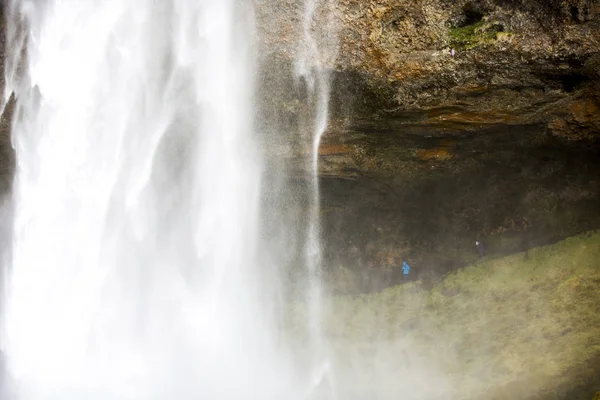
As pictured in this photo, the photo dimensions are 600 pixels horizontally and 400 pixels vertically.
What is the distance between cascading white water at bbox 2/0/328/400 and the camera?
7.82 meters

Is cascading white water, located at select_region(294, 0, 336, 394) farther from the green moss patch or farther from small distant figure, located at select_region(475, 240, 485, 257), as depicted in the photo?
small distant figure, located at select_region(475, 240, 485, 257)

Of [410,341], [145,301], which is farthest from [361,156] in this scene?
[145,301]

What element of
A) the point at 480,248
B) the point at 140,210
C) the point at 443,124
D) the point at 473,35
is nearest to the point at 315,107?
the point at 443,124

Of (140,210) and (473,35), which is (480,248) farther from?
(140,210)

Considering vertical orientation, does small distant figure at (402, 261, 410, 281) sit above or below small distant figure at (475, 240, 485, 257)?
below

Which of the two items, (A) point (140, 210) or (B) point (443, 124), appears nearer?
(B) point (443, 124)

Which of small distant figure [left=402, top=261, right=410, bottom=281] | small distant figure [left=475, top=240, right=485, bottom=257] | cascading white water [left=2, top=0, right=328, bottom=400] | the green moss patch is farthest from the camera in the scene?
small distant figure [left=402, top=261, right=410, bottom=281]

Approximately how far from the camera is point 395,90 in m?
7.08

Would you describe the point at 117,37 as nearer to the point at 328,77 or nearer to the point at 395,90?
the point at 328,77

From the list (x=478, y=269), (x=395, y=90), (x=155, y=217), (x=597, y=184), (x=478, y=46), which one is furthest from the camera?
(x=155, y=217)

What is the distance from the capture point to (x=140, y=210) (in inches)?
366

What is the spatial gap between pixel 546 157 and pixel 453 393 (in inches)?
155

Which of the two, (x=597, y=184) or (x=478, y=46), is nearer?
(x=478, y=46)

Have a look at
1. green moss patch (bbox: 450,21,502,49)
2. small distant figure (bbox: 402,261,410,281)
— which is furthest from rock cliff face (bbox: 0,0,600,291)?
small distant figure (bbox: 402,261,410,281)
